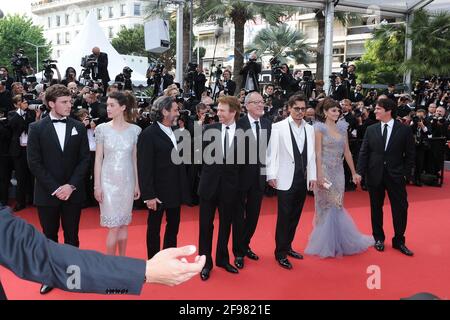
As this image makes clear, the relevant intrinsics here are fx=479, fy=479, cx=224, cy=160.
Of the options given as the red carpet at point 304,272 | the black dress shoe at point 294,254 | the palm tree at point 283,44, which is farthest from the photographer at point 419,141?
the palm tree at point 283,44

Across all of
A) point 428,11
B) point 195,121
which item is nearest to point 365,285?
point 195,121

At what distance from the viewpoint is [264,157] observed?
4680 millimetres

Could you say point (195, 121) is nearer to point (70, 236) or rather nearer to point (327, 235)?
point (327, 235)

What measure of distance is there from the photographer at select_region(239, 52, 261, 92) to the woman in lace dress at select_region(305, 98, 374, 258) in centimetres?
616

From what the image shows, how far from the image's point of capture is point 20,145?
21.4 ft

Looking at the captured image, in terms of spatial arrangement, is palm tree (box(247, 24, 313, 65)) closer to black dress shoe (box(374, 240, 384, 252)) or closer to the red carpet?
the red carpet

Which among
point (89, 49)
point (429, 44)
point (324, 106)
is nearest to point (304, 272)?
point (324, 106)

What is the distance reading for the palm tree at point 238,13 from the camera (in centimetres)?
1800

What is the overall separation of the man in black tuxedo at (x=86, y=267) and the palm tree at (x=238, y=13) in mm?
17480

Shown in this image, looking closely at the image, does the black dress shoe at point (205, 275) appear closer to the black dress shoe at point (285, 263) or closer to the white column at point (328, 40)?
the black dress shoe at point (285, 263)

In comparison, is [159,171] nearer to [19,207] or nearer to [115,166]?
[115,166]

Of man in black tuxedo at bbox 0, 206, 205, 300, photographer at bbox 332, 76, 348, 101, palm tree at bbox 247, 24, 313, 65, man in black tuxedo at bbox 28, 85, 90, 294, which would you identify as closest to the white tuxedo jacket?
man in black tuxedo at bbox 28, 85, 90, 294

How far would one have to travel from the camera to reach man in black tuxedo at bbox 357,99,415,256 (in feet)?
16.3

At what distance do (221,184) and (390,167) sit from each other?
1.86 metres
